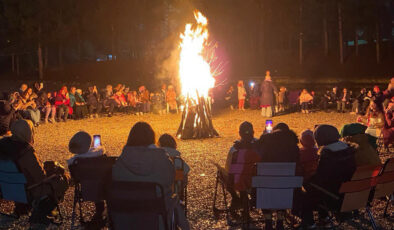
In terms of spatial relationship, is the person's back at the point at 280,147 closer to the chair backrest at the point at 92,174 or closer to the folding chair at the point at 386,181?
the folding chair at the point at 386,181

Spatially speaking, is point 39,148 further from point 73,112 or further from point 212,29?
point 212,29

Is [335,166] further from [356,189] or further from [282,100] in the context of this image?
[282,100]

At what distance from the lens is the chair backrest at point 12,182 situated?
17.2 feet

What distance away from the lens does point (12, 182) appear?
209 inches

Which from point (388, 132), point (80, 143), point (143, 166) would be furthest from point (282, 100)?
point (143, 166)

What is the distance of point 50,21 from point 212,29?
47.5 ft

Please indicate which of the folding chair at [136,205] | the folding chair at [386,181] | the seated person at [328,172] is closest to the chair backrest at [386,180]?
the folding chair at [386,181]

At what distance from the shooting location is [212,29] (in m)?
41.3

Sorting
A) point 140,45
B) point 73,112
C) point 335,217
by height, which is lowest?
point 335,217

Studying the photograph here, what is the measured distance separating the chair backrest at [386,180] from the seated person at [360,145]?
378 millimetres

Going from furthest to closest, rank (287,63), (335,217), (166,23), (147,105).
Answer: (166,23)
(287,63)
(147,105)
(335,217)

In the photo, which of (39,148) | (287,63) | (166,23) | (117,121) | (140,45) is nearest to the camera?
(39,148)

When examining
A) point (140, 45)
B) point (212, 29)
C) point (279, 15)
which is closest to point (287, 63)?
point (279, 15)

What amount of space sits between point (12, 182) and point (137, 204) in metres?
2.17
